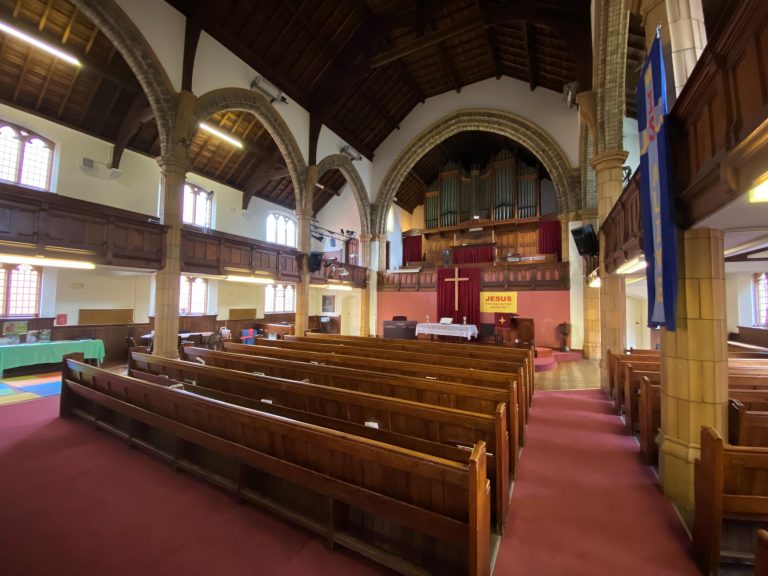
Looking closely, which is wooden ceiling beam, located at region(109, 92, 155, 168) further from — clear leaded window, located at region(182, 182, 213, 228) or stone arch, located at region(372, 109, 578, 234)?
stone arch, located at region(372, 109, 578, 234)

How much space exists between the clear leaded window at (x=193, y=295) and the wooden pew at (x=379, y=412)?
7.65 meters

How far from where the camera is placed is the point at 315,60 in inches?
370

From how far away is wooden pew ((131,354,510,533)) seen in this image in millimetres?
2182

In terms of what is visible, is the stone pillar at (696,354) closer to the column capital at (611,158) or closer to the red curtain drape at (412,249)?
the column capital at (611,158)

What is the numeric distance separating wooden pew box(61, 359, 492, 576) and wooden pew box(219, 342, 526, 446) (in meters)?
1.35

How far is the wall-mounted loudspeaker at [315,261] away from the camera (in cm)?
1002

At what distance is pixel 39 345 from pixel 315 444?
318 inches

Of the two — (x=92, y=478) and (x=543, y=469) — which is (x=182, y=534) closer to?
(x=92, y=478)

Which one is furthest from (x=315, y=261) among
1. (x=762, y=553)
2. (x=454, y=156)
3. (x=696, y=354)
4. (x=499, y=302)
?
(x=762, y=553)

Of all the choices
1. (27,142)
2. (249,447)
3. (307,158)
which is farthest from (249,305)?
(249,447)

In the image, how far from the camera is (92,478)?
257cm

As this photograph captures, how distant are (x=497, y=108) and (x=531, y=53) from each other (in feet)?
6.55

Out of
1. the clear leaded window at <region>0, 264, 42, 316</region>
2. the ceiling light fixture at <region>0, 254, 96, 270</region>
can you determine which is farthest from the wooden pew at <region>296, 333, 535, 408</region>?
the clear leaded window at <region>0, 264, 42, 316</region>

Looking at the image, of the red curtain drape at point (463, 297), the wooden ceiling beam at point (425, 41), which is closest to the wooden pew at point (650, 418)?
the red curtain drape at point (463, 297)
